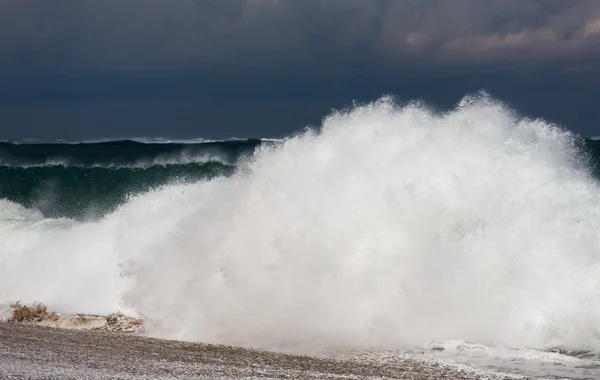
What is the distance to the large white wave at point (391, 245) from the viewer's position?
11.6 m

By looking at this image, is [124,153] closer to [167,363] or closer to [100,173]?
[100,173]

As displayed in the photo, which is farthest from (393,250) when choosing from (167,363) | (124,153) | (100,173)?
(124,153)

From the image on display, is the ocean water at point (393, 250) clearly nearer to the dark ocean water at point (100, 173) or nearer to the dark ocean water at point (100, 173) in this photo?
the dark ocean water at point (100, 173)

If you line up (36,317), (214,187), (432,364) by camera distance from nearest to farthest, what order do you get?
(432,364) → (36,317) → (214,187)

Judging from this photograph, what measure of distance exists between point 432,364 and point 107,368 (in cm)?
362

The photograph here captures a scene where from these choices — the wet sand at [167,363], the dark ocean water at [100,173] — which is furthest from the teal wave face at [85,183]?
the wet sand at [167,363]

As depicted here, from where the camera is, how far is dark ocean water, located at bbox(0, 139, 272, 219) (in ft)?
89.9

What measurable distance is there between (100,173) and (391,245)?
19252mm

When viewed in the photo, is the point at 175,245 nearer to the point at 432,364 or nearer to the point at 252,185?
the point at 252,185

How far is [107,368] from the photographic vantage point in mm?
9000

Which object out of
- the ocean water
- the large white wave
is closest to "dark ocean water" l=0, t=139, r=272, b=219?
the ocean water

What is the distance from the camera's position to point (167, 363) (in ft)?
30.9

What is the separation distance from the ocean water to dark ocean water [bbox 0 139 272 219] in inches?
472

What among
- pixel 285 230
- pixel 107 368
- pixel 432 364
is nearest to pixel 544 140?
pixel 285 230
